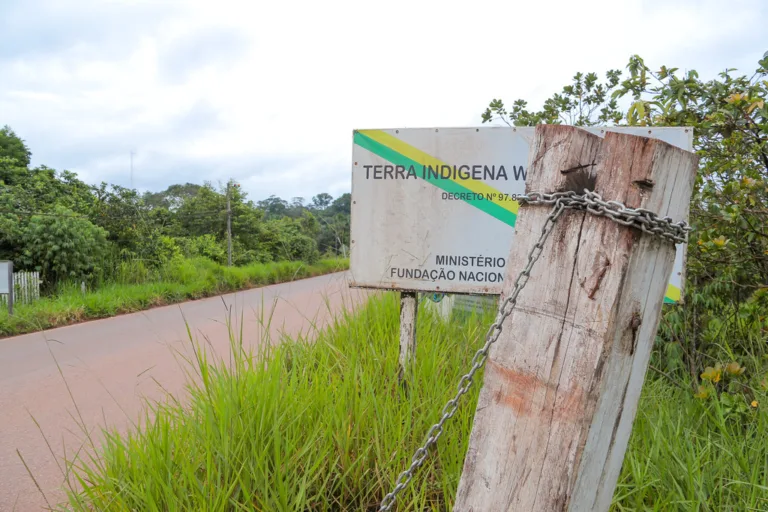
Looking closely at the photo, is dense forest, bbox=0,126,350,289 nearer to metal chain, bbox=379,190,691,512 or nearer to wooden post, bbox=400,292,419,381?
wooden post, bbox=400,292,419,381

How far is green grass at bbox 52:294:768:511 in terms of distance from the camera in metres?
2.19

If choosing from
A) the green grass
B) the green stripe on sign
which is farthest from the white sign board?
the green stripe on sign

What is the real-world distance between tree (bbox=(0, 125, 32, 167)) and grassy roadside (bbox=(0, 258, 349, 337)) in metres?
16.4

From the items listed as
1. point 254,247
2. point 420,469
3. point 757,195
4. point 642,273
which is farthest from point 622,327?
point 254,247

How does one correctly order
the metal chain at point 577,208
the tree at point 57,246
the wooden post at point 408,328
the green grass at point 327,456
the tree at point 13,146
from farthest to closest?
the tree at point 13,146
the tree at point 57,246
the wooden post at point 408,328
the green grass at point 327,456
the metal chain at point 577,208

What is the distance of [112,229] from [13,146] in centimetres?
1741

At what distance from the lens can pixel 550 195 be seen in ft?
4.04

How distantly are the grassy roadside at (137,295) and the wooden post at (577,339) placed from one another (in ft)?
10.6

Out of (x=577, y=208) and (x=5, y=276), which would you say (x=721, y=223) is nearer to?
(x=577, y=208)

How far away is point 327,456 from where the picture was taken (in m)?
2.49

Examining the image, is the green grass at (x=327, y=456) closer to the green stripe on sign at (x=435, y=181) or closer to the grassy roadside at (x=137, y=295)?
the green stripe on sign at (x=435, y=181)

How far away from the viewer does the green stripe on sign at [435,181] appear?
352 centimetres

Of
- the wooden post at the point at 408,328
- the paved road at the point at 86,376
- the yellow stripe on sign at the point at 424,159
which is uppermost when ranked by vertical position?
the yellow stripe on sign at the point at 424,159

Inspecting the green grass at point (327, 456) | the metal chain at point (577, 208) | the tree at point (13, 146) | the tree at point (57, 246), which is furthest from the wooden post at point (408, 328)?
the tree at point (13, 146)
